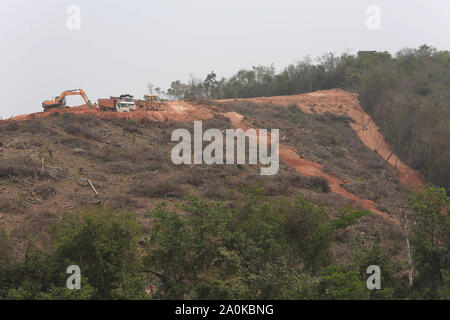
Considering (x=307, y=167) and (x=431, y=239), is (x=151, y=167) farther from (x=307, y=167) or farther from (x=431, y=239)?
(x=431, y=239)

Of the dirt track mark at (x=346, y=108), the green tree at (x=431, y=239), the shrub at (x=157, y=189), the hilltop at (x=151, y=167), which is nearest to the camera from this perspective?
the green tree at (x=431, y=239)

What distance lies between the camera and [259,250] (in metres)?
Result: 8.07

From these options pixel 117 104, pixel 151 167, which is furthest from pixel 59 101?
pixel 151 167

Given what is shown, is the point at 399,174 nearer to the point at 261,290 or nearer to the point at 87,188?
the point at 87,188

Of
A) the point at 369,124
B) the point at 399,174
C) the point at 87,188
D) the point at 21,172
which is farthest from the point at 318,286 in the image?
the point at 369,124

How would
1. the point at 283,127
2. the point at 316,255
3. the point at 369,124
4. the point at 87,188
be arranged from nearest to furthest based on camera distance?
the point at 316,255, the point at 87,188, the point at 283,127, the point at 369,124

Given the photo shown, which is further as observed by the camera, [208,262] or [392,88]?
[392,88]

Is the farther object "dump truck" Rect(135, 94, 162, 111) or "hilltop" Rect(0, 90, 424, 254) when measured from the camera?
"dump truck" Rect(135, 94, 162, 111)

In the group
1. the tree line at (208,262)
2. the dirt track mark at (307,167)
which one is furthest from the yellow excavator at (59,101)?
the tree line at (208,262)

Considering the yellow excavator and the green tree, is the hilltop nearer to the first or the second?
the yellow excavator

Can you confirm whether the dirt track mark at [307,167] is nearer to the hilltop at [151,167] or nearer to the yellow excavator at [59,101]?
the hilltop at [151,167]

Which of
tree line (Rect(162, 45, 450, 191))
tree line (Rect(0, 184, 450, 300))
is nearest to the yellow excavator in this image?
Result: tree line (Rect(162, 45, 450, 191))

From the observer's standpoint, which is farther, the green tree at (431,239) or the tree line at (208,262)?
the green tree at (431,239)

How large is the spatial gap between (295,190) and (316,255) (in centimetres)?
1038
